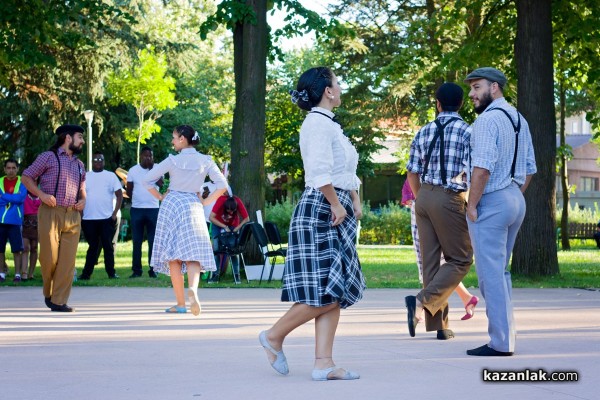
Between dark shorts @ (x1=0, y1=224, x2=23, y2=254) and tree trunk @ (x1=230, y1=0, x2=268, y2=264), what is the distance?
11.9ft

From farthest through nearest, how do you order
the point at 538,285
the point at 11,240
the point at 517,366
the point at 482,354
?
the point at 11,240 → the point at 538,285 → the point at 482,354 → the point at 517,366

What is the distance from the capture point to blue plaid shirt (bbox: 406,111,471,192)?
8945 millimetres

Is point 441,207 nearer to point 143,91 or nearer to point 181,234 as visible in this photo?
point 181,234

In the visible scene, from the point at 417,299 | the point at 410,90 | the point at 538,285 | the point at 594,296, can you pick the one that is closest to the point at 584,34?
the point at 538,285

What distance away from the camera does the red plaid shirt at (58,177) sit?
1239 cm

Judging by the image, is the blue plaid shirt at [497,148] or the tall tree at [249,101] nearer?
the blue plaid shirt at [497,148]

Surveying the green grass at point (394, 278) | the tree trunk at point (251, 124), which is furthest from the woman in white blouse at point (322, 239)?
the tree trunk at point (251, 124)

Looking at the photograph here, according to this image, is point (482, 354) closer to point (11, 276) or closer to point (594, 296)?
point (594, 296)

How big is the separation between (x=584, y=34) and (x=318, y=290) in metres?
13.6

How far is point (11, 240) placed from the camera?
59.1 feet

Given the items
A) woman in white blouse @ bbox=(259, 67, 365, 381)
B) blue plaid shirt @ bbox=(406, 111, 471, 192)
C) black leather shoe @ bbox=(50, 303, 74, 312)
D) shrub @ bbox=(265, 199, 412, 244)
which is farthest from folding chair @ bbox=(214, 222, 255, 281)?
shrub @ bbox=(265, 199, 412, 244)

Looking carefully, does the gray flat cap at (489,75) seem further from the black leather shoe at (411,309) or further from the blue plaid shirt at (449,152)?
the black leather shoe at (411,309)

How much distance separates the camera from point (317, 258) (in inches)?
286

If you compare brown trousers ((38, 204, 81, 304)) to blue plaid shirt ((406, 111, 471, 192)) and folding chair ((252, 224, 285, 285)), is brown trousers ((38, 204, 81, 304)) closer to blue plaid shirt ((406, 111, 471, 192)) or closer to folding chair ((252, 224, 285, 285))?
blue plaid shirt ((406, 111, 471, 192))
